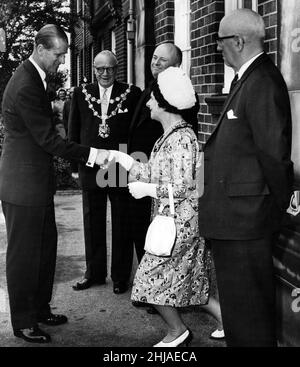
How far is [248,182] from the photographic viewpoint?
306cm

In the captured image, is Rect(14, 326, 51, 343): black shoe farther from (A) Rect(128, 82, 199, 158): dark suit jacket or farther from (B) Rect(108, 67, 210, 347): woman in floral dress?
(A) Rect(128, 82, 199, 158): dark suit jacket

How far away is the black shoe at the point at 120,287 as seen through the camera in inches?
215

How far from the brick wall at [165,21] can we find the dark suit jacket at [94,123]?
2.10m

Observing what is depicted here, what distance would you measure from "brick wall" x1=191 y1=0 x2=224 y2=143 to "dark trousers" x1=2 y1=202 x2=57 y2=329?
2029 mm

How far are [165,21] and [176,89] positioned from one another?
4.04m

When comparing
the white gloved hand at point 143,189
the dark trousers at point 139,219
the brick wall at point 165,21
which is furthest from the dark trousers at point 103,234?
the brick wall at point 165,21

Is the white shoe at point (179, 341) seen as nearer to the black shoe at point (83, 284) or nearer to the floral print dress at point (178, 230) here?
the floral print dress at point (178, 230)

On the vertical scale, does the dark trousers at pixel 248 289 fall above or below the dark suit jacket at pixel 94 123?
below

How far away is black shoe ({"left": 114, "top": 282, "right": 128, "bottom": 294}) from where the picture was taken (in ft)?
17.9

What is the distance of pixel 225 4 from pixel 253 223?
9.62 feet

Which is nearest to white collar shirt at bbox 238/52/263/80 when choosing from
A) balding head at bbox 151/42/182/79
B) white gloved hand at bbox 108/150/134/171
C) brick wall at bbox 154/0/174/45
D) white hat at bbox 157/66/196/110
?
white hat at bbox 157/66/196/110

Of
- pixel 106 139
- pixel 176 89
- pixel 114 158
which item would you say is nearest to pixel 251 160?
pixel 176 89

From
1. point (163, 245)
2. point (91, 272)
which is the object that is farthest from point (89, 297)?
point (163, 245)
